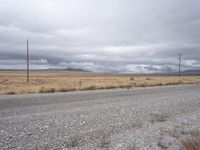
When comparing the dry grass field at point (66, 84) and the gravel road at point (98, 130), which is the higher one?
the dry grass field at point (66, 84)

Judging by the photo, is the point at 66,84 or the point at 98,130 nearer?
the point at 98,130

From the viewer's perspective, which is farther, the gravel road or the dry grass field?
the dry grass field

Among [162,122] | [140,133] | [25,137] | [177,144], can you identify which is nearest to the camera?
[177,144]

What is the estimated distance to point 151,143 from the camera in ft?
26.4

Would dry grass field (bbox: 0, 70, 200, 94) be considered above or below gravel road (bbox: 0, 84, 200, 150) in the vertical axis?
above

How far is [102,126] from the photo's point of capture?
10.3 metres

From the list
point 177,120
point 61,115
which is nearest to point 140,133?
point 177,120

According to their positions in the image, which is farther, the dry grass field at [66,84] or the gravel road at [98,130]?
the dry grass field at [66,84]

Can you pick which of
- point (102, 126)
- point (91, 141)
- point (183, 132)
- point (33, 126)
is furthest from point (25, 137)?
point (183, 132)

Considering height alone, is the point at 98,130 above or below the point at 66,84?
below

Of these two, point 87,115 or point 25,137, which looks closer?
point 25,137

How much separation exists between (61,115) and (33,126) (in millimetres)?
2531

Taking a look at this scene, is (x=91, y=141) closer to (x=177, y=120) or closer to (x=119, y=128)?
(x=119, y=128)

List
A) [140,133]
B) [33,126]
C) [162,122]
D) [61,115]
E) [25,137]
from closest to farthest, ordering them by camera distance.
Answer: [25,137] → [140,133] → [33,126] → [162,122] → [61,115]
